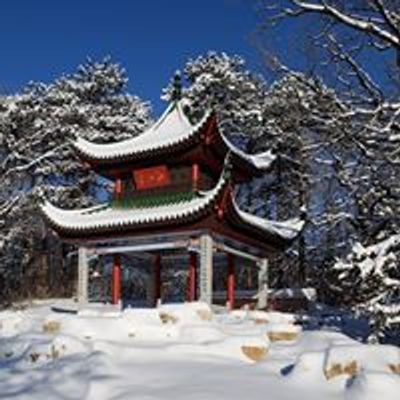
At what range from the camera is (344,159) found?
13500 millimetres

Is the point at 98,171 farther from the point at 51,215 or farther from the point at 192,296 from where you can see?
the point at 192,296

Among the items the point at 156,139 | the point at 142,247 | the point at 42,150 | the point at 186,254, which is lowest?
the point at 186,254

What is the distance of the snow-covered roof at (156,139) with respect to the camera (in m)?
21.3

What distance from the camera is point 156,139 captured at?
2234 centimetres

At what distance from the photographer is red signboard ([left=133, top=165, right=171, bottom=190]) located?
2183 centimetres

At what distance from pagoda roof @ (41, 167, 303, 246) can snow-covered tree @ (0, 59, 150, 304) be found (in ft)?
32.6

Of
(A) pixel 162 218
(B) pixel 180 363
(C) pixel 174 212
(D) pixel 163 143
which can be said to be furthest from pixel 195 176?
(B) pixel 180 363

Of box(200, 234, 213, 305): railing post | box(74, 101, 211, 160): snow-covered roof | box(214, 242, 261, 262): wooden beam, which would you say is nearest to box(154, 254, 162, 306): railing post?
box(214, 242, 261, 262): wooden beam

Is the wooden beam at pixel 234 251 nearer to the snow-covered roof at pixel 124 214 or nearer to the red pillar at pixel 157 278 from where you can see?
the snow-covered roof at pixel 124 214

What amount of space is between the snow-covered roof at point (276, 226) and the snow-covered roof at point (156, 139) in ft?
9.22

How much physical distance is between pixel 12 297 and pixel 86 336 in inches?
822

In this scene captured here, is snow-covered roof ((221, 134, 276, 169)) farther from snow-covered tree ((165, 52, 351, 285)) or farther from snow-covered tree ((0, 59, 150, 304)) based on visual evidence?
snow-covered tree ((0, 59, 150, 304))

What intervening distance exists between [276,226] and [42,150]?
1674cm

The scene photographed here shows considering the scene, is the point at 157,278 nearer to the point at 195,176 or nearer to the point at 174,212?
the point at 195,176
